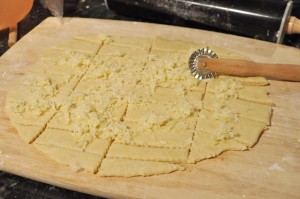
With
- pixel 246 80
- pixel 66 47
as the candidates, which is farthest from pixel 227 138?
pixel 66 47

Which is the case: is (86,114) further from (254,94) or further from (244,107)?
(254,94)

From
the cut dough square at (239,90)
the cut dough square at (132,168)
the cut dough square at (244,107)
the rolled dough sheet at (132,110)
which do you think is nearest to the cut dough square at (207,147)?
the rolled dough sheet at (132,110)

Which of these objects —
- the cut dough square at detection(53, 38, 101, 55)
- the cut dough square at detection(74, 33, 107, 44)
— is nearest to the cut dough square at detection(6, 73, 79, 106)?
the cut dough square at detection(53, 38, 101, 55)

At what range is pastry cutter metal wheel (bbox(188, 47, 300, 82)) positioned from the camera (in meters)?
2.26

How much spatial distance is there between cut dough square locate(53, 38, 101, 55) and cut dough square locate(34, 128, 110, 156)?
774mm

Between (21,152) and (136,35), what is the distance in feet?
4.24

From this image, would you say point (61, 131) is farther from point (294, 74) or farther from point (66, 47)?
point (294, 74)

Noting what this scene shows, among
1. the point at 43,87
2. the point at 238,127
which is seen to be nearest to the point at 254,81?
the point at 238,127

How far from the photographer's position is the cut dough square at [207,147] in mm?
1862

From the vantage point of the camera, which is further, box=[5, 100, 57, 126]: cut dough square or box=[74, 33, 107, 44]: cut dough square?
box=[74, 33, 107, 44]: cut dough square

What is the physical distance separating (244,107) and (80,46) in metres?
1.22

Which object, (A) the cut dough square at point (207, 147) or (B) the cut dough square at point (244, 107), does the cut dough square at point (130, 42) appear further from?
(A) the cut dough square at point (207, 147)

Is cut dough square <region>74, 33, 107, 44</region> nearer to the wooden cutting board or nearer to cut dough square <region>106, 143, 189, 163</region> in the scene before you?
the wooden cutting board

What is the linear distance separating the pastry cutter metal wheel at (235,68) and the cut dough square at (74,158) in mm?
861
